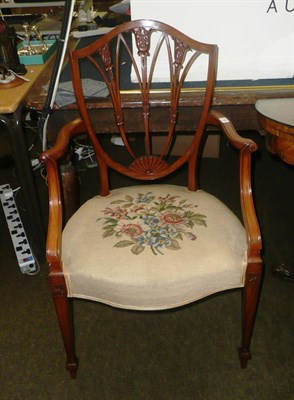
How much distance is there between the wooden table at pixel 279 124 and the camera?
1130 millimetres

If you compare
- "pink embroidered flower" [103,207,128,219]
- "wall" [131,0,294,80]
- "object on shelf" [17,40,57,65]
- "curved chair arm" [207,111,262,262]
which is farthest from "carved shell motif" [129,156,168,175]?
"object on shelf" [17,40,57,65]

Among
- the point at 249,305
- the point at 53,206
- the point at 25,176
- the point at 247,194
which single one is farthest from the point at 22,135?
the point at 249,305

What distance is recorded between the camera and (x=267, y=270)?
5.54ft

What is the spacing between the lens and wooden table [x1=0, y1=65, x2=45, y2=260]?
4.24ft

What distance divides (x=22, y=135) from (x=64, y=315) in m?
0.64

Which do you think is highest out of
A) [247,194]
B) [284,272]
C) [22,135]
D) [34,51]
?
[34,51]

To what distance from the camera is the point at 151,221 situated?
47.5 inches

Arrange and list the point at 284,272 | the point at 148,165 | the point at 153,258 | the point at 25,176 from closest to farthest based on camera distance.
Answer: the point at 153,258 < the point at 148,165 < the point at 25,176 < the point at 284,272

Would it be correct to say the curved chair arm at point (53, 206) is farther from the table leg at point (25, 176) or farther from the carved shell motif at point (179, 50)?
the carved shell motif at point (179, 50)

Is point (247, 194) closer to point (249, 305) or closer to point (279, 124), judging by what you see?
point (279, 124)

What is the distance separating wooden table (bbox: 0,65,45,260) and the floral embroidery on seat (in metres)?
0.39

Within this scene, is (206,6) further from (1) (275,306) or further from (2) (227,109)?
(1) (275,306)

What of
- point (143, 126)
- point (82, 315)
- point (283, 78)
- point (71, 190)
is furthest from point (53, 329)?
point (283, 78)

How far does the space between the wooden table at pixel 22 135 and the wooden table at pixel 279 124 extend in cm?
78
